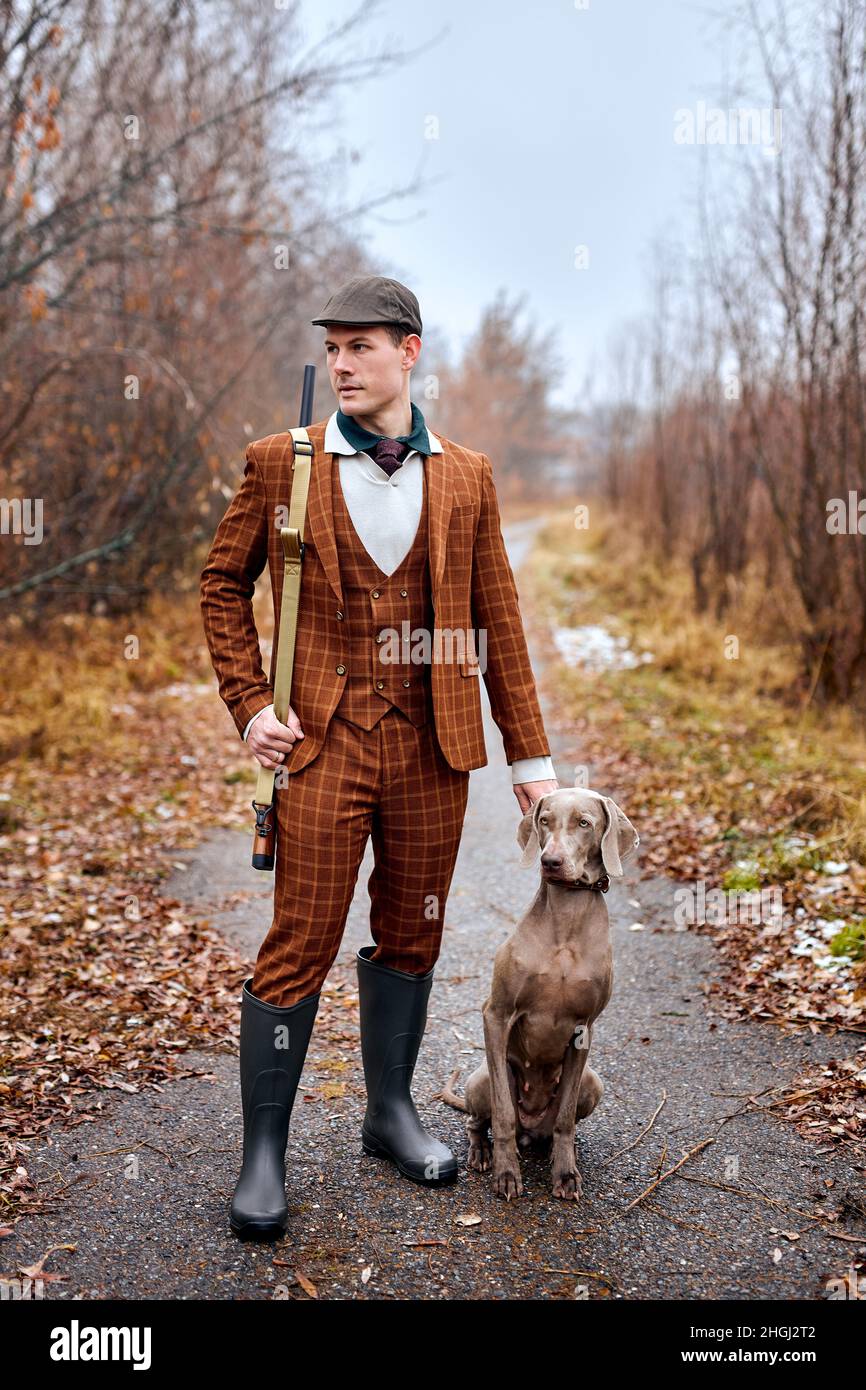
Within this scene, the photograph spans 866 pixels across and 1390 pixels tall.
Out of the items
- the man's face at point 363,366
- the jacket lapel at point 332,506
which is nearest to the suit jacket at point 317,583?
the jacket lapel at point 332,506

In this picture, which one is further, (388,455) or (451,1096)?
(451,1096)

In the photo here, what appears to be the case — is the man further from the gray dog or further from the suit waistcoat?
the gray dog

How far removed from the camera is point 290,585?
289 cm

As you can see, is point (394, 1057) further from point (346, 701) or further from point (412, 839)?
point (346, 701)

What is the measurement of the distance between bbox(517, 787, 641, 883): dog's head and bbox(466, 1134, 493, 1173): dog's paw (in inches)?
34.6

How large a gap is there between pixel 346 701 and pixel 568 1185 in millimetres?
1521

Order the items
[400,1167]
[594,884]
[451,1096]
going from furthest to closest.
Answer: [451,1096] < [400,1167] < [594,884]

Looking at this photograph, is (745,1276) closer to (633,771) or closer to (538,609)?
(633,771)

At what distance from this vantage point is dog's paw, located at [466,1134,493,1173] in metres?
3.29

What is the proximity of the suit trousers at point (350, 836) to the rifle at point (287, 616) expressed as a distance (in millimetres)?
36

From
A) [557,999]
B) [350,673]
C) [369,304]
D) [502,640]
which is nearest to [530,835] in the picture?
[557,999]

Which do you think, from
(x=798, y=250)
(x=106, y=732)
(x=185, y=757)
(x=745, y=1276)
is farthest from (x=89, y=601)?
(x=745, y=1276)

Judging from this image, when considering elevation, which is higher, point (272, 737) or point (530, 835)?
point (272, 737)
